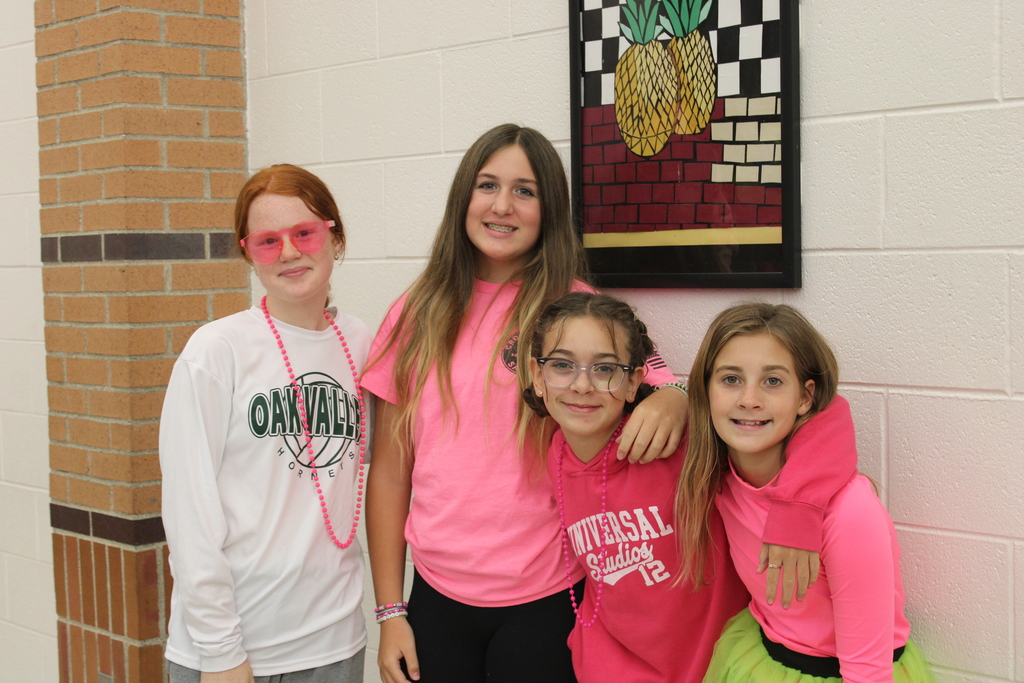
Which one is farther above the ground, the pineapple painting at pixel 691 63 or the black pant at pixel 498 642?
the pineapple painting at pixel 691 63

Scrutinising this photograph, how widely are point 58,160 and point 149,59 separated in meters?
0.48

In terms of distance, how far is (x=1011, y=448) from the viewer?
1709 mm

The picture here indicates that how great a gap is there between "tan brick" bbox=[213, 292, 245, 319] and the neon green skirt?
73.5 inches

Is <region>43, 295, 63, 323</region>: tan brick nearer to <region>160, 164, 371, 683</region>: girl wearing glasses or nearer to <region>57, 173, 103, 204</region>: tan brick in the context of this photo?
<region>57, 173, 103, 204</region>: tan brick

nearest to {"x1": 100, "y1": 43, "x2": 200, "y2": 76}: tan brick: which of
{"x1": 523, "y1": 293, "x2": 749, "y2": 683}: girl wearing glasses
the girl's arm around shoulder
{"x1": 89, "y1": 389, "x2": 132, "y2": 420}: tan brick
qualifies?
{"x1": 89, "y1": 389, "x2": 132, "y2": 420}: tan brick

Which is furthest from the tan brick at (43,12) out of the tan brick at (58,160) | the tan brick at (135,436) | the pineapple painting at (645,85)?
the pineapple painting at (645,85)

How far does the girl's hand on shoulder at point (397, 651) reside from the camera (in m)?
1.92

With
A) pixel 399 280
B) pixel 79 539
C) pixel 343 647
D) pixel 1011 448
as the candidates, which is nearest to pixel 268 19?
pixel 399 280

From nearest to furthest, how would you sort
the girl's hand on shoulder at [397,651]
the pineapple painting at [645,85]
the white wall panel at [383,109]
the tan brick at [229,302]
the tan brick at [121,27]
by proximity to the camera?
the girl's hand on shoulder at [397,651] → the pineapple painting at [645,85] → the white wall panel at [383,109] → the tan brick at [121,27] → the tan brick at [229,302]

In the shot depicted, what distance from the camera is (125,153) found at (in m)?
2.67

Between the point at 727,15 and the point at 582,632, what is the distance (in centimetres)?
132

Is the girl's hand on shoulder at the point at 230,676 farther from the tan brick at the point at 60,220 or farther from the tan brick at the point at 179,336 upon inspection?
the tan brick at the point at 60,220

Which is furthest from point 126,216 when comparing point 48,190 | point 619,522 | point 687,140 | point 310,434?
point 619,522

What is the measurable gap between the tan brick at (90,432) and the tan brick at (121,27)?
1150mm
